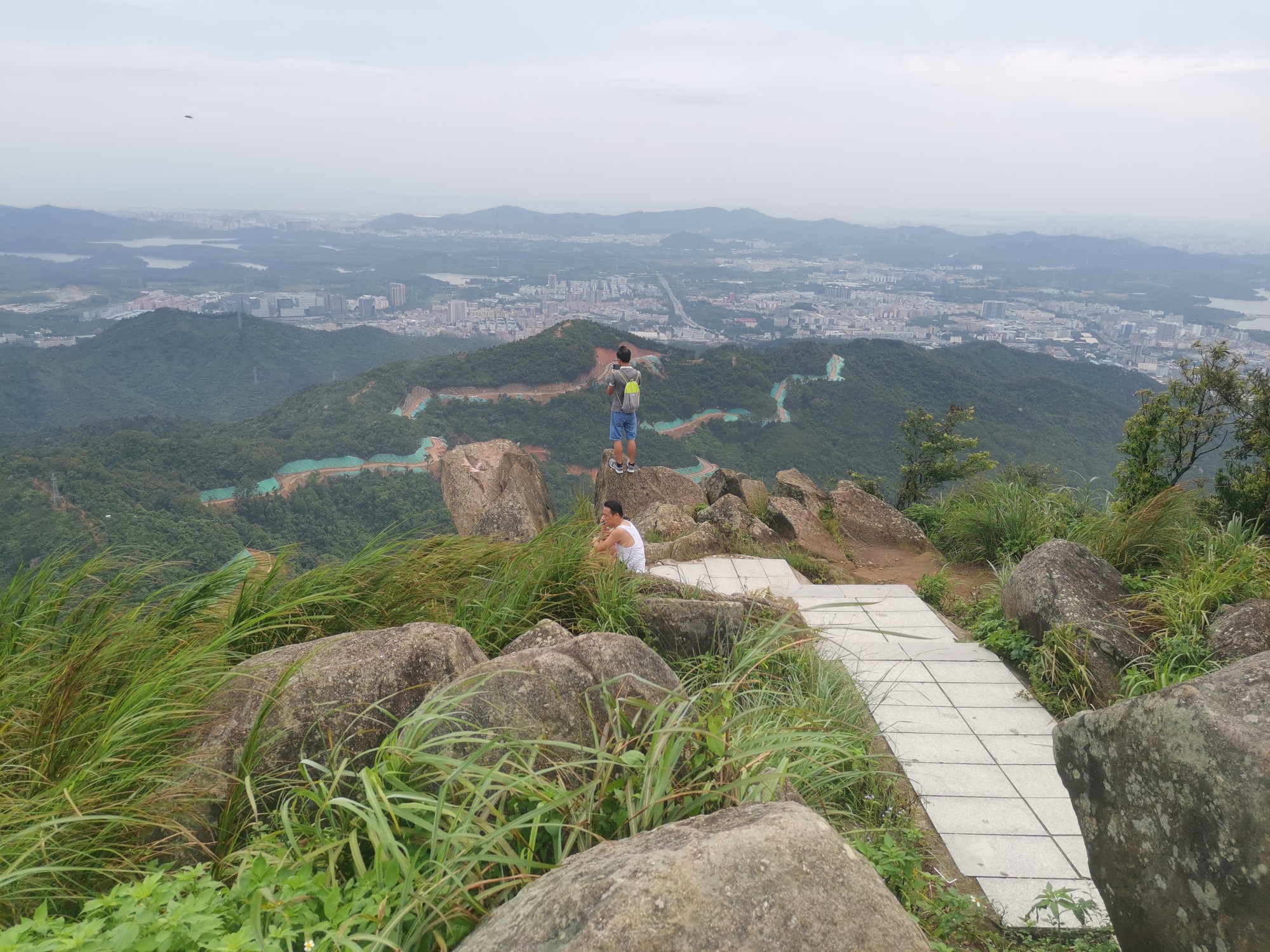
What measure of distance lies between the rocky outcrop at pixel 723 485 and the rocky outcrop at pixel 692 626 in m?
6.43

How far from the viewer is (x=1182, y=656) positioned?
4.88 meters

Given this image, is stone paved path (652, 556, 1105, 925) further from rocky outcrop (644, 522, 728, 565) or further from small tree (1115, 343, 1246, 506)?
small tree (1115, 343, 1246, 506)

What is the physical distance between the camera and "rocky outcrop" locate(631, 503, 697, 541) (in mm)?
9641

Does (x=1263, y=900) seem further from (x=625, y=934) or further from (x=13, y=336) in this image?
(x=13, y=336)

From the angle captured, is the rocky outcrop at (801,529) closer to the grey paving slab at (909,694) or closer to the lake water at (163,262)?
the grey paving slab at (909,694)

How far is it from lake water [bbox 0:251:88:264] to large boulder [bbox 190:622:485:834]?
123m

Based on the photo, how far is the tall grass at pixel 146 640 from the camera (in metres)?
2.26

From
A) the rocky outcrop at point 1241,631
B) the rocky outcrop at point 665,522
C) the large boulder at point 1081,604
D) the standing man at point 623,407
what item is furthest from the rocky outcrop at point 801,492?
the rocky outcrop at point 1241,631

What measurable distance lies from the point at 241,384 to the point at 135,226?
88.5 meters

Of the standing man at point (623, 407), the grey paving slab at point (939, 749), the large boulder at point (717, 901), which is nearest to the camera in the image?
the large boulder at point (717, 901)

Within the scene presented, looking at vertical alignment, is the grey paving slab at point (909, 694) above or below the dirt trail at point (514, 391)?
above

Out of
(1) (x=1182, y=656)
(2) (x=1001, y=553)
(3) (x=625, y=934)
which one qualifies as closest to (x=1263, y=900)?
(3) (x=625, y=934)

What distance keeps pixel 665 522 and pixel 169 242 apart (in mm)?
133214

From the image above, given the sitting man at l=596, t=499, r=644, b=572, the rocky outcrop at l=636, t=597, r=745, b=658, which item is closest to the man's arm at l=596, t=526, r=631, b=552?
the sitting man at l=596, t=499, r=644, b=572
